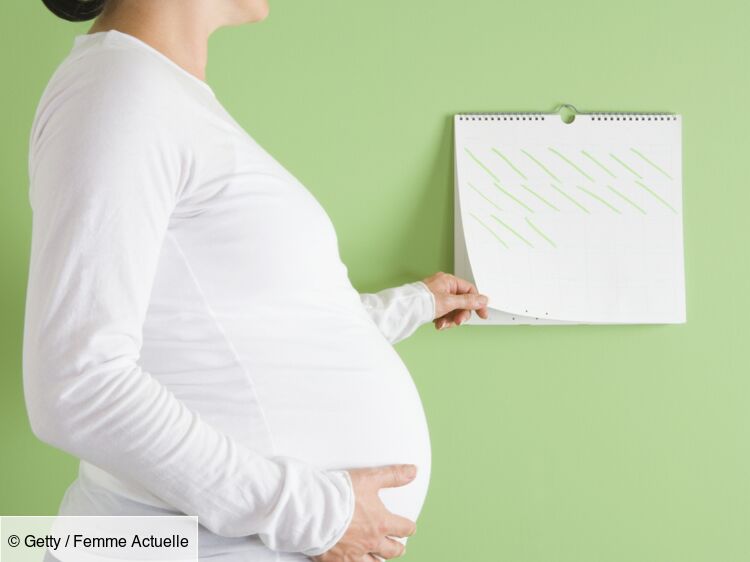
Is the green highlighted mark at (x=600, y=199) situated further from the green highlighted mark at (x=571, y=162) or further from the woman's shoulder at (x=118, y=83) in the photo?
the woman's shoulder at (x=118, y=83)

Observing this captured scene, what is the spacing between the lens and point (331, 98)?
4.19 feet

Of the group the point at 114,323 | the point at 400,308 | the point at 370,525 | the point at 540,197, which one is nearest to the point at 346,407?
the point at 370,525

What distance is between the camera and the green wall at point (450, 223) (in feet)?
4.15

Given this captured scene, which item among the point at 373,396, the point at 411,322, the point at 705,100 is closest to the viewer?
the point at 373,396

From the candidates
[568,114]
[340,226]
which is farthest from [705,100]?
[340,226]

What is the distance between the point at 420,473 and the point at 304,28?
72cm

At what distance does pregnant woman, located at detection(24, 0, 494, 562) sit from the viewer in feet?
2.06

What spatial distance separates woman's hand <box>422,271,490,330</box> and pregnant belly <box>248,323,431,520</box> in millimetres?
312

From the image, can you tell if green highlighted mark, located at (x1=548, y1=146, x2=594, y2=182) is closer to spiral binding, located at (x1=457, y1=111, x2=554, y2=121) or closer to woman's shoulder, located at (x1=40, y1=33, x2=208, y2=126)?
spiral binding, located at (x1=457, y1=111, x2=554, y2=121)

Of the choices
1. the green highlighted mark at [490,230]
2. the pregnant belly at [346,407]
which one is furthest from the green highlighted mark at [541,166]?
the pregnant belly at [346,407]

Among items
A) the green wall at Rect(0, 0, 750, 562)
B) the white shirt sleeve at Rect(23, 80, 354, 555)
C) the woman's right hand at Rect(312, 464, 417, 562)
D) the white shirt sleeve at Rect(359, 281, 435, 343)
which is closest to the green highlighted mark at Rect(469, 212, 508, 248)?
the green wall at Rect(0, 0, 750, 562)

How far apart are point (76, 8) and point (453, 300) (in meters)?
0.61

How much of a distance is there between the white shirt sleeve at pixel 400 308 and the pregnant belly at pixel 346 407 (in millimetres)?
235

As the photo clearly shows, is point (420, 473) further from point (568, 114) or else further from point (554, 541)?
point (568, 114)
